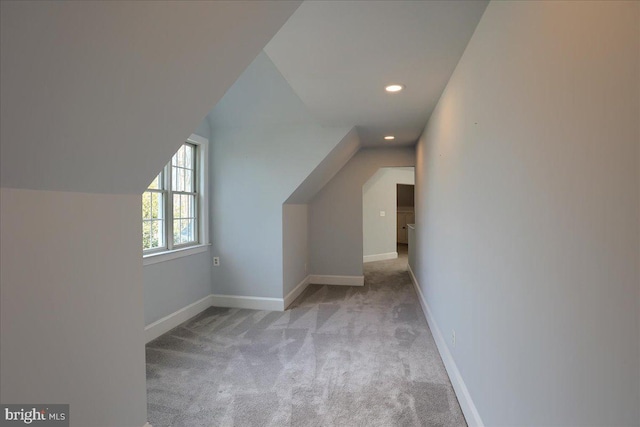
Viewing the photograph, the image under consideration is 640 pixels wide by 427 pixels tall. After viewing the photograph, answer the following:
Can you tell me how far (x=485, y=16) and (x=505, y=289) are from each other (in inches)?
53.6

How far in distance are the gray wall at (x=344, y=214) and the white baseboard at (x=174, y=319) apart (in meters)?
2.10

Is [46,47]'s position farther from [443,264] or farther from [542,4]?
[443,264]

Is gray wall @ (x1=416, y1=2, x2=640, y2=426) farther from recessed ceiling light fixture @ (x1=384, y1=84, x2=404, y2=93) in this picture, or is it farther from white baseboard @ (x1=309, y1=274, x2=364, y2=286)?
white baseboard @ (x1=309, y1=274, x2=364, y2=286)

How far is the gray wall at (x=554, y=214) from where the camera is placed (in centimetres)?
77

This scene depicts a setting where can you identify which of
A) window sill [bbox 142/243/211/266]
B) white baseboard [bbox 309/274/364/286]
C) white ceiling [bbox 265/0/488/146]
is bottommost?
white baseboard [bbox 309/274/364/286]

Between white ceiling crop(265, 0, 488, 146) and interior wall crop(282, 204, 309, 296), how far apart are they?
66.3 inches

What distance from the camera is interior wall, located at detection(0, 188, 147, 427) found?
1.11m

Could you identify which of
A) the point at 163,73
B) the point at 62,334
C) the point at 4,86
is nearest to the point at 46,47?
the point at 4,86

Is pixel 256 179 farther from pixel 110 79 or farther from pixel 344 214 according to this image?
pixel 110 79

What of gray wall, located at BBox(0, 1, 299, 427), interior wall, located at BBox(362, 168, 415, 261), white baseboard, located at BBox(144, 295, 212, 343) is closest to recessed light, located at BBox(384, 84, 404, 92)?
gray wall, located at BBox(0, 1, 299, 427)

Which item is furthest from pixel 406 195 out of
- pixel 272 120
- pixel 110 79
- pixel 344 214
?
pixel 110 79

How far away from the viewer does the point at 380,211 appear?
8312 mm

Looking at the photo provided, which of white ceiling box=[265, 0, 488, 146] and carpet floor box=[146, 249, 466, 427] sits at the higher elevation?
white ceiling box=[265, 0, 488, 146]

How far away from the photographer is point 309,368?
107 inches
